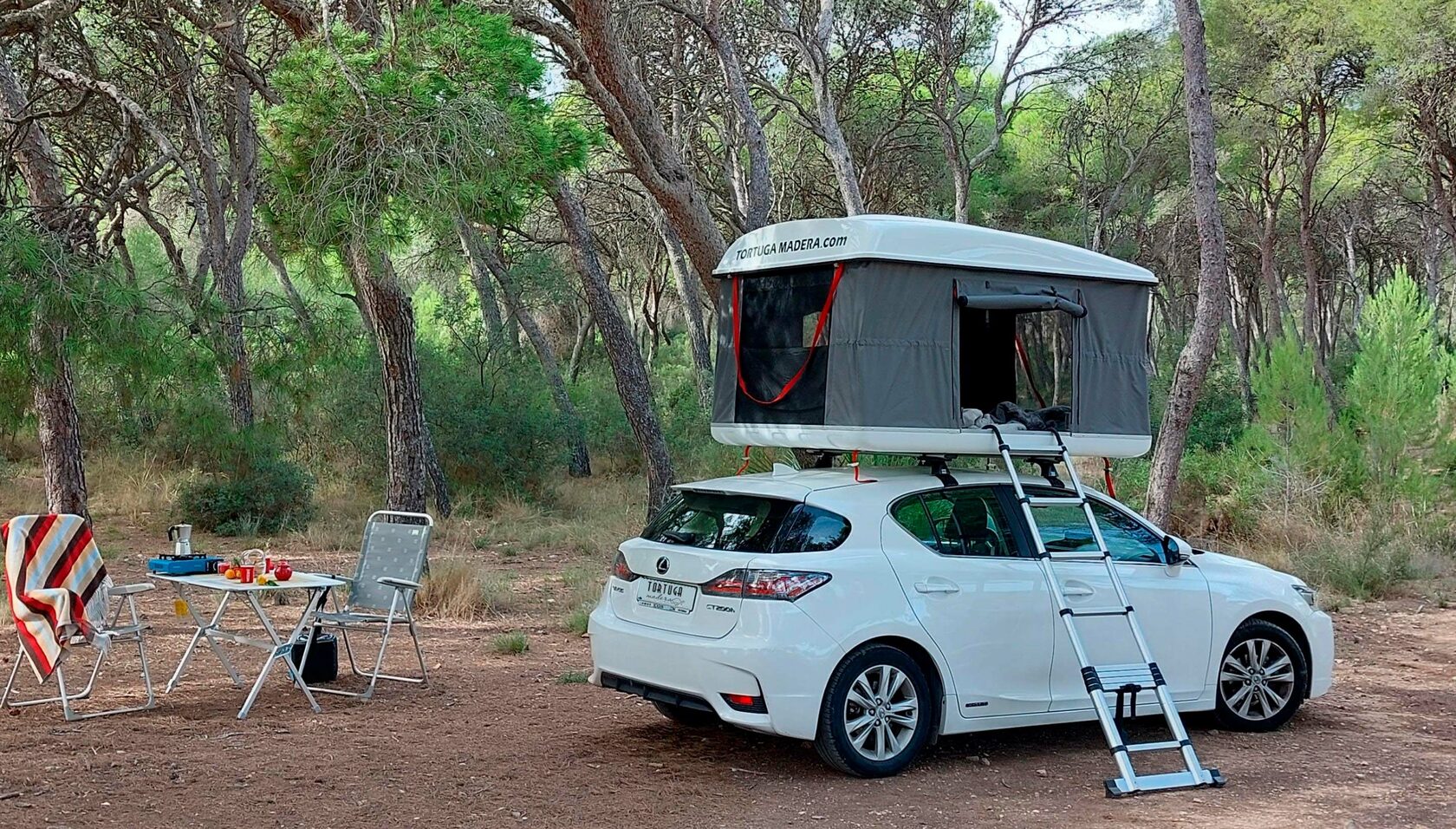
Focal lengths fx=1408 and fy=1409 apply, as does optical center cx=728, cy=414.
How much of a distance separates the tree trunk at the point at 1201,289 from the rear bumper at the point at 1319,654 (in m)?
6.06

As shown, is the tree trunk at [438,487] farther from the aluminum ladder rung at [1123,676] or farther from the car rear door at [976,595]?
the aluminum ladder rung at [1123,676]

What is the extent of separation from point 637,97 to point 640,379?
192 inches

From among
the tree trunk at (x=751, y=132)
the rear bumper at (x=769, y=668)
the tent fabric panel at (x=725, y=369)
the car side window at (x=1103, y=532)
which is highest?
the tree trunk at (x=751, y=132)

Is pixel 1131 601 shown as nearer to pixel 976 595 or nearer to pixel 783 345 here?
pixel 976 595

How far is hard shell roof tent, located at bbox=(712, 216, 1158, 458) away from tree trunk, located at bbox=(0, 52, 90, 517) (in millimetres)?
4305

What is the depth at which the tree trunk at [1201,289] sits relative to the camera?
13.5 meters

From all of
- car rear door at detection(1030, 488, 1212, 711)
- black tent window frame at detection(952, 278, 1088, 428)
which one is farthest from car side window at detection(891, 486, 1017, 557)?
black tent window frame at detection(952, 278, 1088, 428)

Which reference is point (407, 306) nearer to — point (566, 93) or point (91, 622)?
point (566, 93)

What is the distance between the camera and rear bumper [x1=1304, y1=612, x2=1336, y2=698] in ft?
24.2

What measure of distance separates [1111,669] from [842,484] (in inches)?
59.0

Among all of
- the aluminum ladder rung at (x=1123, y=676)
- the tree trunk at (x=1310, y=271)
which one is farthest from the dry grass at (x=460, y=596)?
the tree trunk at (x=1310, y=271)

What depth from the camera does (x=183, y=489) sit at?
653 inches

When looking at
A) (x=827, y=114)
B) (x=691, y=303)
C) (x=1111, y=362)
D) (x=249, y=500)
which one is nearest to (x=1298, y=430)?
(x=827, y=114)

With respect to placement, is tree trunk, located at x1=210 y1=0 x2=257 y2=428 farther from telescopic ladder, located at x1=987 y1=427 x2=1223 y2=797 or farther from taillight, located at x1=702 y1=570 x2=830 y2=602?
telescopic ladder, located at x1=987 y1=427 x2=1223 y2=797
